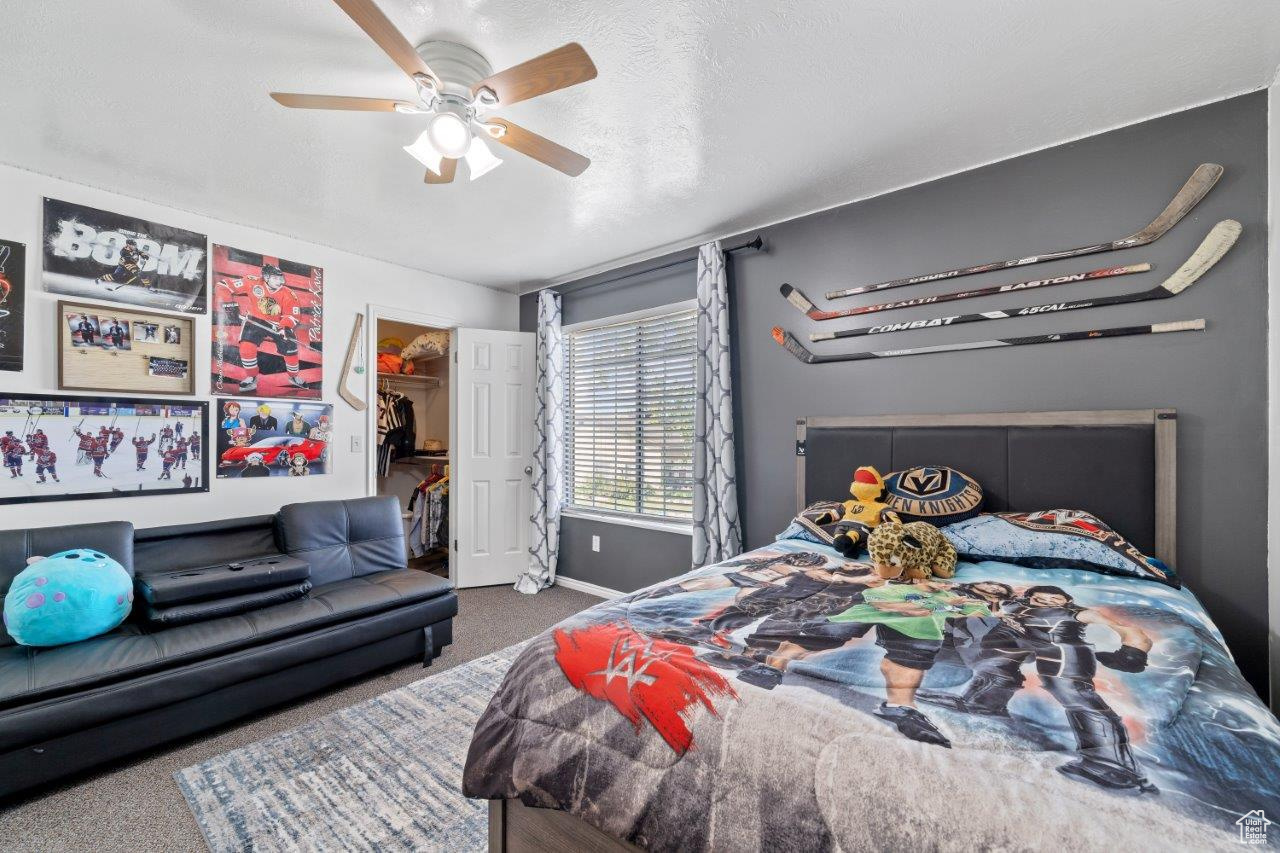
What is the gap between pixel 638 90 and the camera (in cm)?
200

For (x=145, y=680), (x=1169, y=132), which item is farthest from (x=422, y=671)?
(x=1169, y=132)

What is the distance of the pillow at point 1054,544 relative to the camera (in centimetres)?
188

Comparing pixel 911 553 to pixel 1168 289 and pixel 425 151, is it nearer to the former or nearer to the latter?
pixel 1168 289

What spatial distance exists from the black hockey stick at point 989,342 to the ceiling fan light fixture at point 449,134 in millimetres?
2004

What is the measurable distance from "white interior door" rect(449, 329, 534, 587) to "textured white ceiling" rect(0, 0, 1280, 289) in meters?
1.57

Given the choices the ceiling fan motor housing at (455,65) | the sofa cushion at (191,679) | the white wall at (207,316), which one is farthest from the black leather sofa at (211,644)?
the ceiling fan motor housing at (455,65)

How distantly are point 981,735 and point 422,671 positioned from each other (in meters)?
2.71

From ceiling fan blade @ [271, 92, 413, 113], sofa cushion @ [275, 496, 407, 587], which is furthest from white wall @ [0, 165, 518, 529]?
ceiling fan blade @ [271, 92, 413, 113]

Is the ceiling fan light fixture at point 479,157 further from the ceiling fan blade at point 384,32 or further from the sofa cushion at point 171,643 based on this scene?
the sofa cushion at point 171,643

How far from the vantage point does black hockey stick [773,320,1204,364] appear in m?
2.10

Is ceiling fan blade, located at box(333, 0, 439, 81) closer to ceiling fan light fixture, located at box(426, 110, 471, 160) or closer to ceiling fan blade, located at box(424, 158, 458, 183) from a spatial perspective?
ceiling fan light fixture, located at box(426, 110, 471, 160)

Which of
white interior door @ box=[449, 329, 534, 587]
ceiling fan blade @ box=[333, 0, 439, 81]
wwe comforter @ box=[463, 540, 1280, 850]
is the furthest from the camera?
white interior door @ box=[449, 329, 534, 587]

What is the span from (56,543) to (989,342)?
4.30 meters

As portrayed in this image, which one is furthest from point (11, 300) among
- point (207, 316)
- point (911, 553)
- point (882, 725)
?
point (911, 553)
